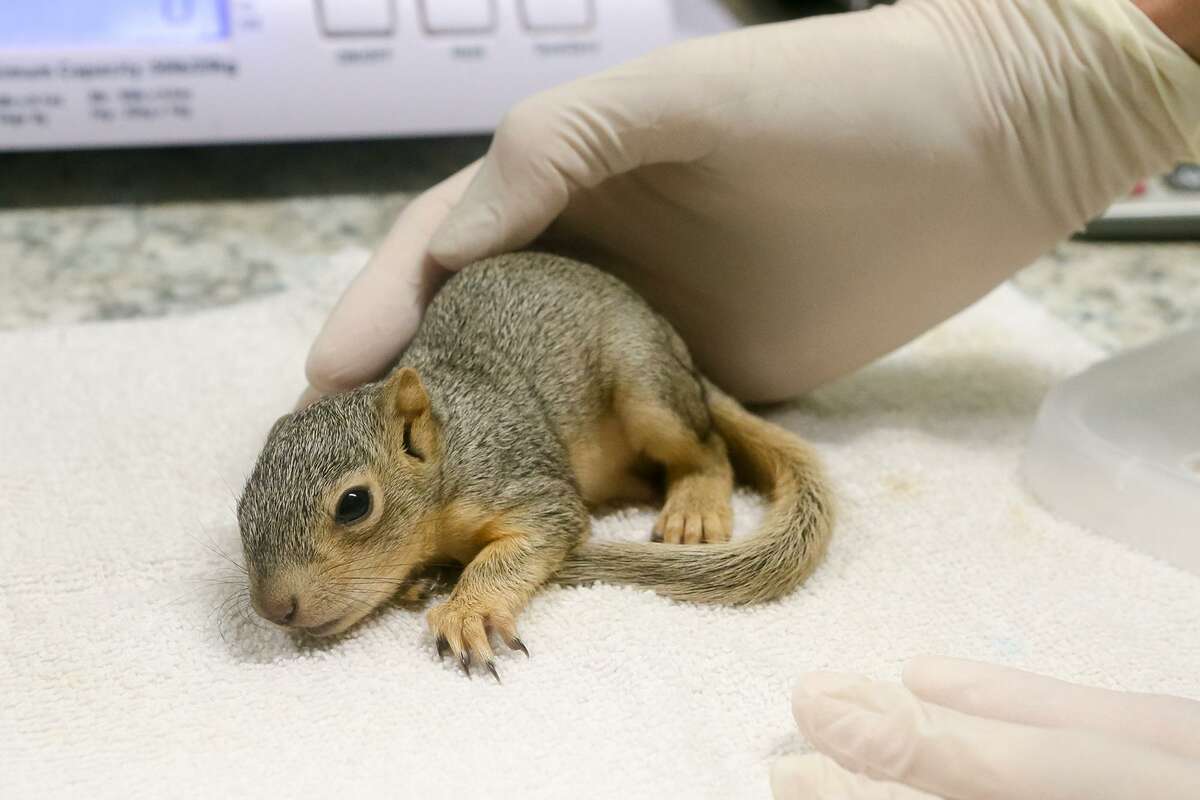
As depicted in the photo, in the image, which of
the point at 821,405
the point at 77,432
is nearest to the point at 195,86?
the point at 77,432

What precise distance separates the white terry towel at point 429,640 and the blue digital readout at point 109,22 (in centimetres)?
55

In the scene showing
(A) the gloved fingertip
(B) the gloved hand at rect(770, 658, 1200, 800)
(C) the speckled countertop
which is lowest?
(C) the speckled countertop

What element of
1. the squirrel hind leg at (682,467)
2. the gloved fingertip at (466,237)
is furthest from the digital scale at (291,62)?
the squirrel hind leg at (682,467)

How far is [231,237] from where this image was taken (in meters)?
1.80

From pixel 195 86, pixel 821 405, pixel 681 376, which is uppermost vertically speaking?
pixel 195 86

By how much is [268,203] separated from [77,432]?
31.3 inches

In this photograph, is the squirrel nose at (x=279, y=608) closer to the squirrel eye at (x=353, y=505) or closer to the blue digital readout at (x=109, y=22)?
the squirrel eye at (x=353, y=505)

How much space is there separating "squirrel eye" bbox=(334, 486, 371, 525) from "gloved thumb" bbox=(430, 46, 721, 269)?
0.39 metres

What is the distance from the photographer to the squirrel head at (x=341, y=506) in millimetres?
886

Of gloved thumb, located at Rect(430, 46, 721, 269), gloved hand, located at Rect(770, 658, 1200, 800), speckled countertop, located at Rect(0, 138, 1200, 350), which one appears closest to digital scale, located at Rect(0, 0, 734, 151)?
speckled countertop, located at Rect(0, 138, 1200, 350)

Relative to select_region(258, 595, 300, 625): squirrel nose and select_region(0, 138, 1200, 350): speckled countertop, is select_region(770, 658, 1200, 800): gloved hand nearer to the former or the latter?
select_region(258, 595, 300, 625): squirrel nose

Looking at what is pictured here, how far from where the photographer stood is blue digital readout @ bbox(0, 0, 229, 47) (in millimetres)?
1635

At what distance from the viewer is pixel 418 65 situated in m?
1.71

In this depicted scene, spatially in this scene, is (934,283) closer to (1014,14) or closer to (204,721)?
(1014,14)
